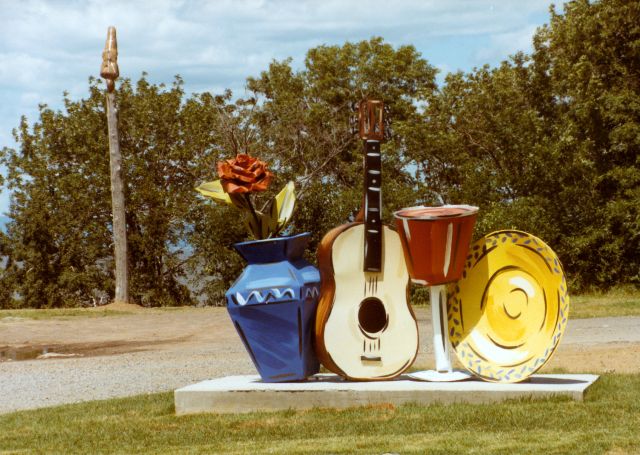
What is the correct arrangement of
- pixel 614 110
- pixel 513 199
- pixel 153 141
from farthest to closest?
pixel 153 141, pixel 513 199, pixel 614 110

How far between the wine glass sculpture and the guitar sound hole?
35 centimetres

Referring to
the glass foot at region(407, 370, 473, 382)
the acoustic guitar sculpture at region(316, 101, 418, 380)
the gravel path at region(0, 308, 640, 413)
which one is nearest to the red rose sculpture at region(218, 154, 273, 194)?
the acoustic guitar sculpture at region(316, 101, 418, 380)

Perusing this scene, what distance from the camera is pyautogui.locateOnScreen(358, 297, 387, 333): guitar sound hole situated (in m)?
8.36

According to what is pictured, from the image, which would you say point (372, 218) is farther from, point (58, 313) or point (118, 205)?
point (118, 205)

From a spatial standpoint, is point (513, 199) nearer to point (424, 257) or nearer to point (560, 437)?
point (424, 257)

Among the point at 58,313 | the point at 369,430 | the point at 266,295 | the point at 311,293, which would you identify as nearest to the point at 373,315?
the point at 311,293

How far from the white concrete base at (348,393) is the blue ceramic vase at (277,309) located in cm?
18

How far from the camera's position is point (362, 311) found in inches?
329

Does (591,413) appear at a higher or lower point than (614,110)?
lower

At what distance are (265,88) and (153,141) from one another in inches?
194

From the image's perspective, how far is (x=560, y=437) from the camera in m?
6.33

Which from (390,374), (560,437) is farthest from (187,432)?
(560,437)

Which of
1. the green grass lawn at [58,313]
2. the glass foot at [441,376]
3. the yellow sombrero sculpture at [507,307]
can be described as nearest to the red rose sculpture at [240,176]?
the yellow sombrero sculpture at [507,307]

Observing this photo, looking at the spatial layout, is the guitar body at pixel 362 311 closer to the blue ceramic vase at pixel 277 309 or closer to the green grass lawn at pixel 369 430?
the blue ceramic vase at pixel 277 309
